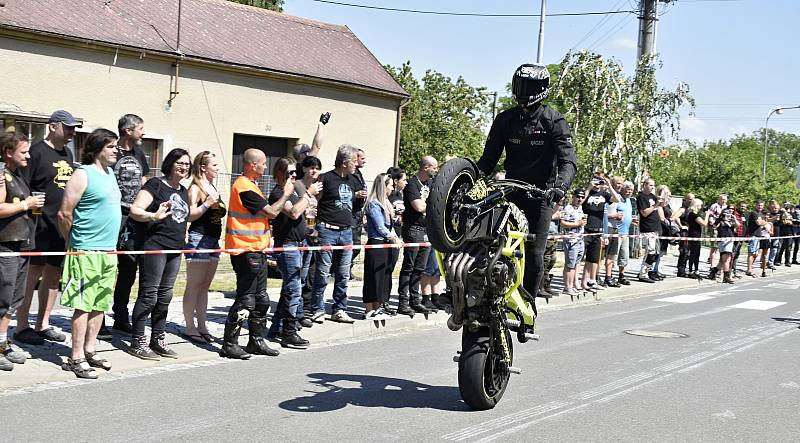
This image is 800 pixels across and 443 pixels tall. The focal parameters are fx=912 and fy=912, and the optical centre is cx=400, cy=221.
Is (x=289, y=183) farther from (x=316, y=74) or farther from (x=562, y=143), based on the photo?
(x=316, y=74)

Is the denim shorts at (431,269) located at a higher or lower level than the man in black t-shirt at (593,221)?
lower

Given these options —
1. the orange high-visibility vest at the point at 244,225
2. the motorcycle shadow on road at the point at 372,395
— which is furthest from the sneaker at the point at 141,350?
the motorcycle shadow on road at the point at 372,395

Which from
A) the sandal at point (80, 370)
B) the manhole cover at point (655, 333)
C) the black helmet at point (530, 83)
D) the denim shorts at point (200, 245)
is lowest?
the sandal at point (80, 370)

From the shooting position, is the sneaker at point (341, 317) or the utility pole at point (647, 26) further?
the utility pole at point (647, 26)

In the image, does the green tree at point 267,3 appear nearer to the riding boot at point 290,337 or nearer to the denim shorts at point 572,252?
the denim shorts at point 572,252

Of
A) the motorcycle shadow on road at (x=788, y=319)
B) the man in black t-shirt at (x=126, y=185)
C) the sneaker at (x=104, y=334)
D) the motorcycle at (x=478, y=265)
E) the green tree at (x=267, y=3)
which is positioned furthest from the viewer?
the green tree at (x=267, y=3)

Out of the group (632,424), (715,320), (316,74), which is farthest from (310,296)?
(316,74)

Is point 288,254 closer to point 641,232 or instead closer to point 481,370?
point 481,370

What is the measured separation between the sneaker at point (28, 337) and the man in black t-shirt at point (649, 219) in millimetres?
12597

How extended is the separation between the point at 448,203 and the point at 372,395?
5.87 ft

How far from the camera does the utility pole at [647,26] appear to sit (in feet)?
102

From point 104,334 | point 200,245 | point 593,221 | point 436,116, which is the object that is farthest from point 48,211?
point 436,116

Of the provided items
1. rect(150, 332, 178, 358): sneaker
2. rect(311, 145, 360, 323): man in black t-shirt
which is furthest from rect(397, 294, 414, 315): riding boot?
rect(150, 332, 178, 358): sneaker

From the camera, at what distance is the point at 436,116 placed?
34094mm
